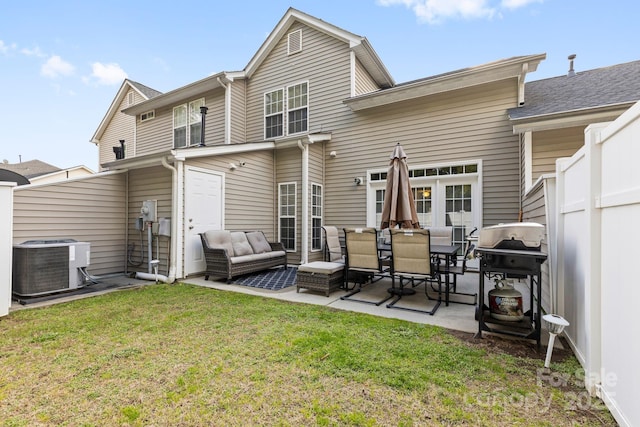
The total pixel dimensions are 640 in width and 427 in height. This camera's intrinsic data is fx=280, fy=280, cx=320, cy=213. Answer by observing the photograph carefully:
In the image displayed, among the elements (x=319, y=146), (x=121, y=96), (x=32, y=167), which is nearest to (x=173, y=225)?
(x=319, y=146)

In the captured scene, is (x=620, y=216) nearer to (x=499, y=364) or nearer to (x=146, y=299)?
(x=499, y=364)

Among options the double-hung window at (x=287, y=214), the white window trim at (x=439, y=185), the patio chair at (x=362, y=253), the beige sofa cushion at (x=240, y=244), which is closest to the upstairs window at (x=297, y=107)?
the double-hung window at (x=287, y=214)

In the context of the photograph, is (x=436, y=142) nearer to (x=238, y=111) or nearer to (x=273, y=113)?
(x=273, y=113)

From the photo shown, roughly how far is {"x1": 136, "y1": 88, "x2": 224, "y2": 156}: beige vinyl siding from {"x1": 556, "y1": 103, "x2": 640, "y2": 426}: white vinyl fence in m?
9.11

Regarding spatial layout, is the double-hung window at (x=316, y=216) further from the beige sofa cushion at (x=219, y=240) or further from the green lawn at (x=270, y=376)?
the green lawn at (x=270, y=376)

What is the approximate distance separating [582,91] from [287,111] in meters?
7.02

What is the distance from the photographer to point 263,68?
9141 millimetres

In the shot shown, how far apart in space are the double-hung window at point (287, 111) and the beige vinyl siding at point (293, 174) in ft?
3.16

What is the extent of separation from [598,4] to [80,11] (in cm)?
1416

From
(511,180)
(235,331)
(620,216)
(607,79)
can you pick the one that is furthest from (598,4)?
(235,331)

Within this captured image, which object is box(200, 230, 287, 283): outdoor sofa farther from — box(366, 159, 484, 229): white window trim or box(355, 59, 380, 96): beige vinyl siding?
box(355, 59, 380, 96): beige vinyl siding

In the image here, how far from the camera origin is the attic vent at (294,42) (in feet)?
27.8

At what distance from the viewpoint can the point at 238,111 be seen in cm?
920

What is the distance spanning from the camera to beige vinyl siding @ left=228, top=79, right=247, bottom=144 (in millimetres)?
9031
